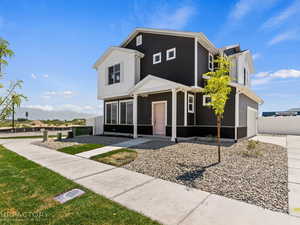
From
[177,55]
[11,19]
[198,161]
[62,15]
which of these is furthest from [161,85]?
[11,19]

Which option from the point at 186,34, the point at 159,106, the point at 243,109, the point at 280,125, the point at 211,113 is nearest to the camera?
the point at 211,113

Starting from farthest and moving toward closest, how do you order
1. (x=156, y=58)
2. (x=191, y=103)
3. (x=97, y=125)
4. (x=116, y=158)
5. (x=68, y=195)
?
(x=97, y=125) < (x=156, y=58) < (x=191, y=103) < (x=116, y=158) < (x=68, y=195)

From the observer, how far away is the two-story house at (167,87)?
1011 centimetres

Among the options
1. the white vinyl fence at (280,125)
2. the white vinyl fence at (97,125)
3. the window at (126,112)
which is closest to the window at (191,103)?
the window at (126,112)

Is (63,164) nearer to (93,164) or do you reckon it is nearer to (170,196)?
(93,164)

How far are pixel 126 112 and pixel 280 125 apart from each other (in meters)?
17.2

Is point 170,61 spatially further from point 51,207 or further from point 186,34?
point 51,207

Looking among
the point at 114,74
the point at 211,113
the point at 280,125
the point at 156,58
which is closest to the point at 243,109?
the point at 211,113

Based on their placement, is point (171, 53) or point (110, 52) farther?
point (110, 52)

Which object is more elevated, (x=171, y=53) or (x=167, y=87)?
(x=171, y=53)

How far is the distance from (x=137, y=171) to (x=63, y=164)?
3.01 metres

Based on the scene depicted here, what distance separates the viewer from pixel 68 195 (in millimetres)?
3496

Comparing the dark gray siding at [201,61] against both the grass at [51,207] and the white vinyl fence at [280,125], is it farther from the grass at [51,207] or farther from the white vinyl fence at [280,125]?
the white vinyl fence at [280,125]

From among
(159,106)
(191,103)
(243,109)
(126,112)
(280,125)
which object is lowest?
(280,125)
